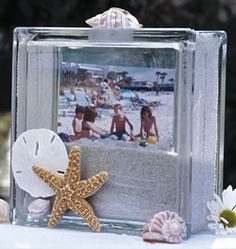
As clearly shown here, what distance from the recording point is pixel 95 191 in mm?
1274

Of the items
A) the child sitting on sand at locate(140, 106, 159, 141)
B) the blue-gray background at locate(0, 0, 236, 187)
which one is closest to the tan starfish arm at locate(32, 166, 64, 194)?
the child sitting on sand at locate(140, 106, 159, 141)

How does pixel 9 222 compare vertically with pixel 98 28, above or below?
below

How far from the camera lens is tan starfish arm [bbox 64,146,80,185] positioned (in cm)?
128

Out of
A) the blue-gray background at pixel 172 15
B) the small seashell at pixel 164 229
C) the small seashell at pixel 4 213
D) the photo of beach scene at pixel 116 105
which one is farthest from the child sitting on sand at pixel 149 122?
the blue-gray background at pixel 172 15

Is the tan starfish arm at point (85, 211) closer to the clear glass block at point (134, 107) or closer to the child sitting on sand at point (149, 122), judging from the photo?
the clear glass block at point (134, 107)

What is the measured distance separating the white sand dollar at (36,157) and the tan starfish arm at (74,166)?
16 mm

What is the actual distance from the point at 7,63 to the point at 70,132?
1703mm

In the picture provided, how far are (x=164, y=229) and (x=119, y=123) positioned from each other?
0.16 m

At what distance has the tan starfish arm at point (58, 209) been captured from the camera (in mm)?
1284

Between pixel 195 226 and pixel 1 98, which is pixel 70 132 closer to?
pixel 195 226

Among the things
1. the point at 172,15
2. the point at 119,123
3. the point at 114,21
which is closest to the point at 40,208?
the point at 119,123

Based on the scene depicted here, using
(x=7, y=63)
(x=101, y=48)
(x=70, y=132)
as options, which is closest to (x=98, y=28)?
(x=101, y=48)

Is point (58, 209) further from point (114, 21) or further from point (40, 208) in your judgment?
point (114, 21)

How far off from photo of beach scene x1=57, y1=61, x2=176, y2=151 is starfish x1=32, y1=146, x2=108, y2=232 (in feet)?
0.13
